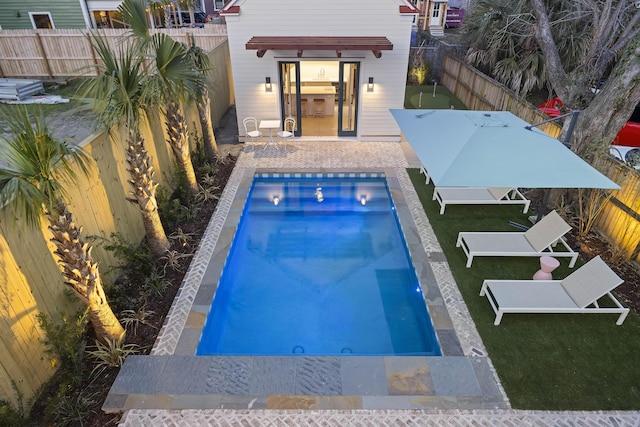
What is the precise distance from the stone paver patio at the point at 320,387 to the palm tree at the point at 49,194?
1.17m

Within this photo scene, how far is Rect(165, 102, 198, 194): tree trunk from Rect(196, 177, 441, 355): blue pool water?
1.95 meters

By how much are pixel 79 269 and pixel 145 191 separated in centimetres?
244

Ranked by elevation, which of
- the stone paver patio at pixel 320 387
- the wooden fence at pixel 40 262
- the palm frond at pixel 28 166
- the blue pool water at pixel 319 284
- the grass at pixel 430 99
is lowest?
the blue pool water at pixel 319 284

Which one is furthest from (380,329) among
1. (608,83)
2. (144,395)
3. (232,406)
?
(608,83)

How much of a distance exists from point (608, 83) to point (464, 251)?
5.47 meters

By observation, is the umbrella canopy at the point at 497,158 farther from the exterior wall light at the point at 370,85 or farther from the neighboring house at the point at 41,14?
the neighboring house at the point at 41,14

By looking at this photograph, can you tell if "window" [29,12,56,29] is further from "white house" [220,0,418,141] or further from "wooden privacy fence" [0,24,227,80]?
"white house" [220,0,418,141]

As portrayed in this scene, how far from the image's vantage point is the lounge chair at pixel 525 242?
7.80 meters

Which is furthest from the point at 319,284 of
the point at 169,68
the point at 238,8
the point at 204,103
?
the point at 238,8

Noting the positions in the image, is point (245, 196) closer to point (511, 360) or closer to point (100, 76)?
point (100, 76)

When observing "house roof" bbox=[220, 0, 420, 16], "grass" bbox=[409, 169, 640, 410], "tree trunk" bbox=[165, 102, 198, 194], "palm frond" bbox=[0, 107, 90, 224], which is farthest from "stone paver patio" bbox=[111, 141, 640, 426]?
"house roof" bbox=[220, 0, 420, 16]

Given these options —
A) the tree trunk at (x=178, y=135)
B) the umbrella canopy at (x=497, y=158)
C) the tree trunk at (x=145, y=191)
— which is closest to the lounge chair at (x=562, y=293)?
the umbrella canopy at (x=497, y=158)

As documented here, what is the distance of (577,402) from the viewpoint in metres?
5.47

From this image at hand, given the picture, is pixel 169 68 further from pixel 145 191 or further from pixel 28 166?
pixel 28 166
